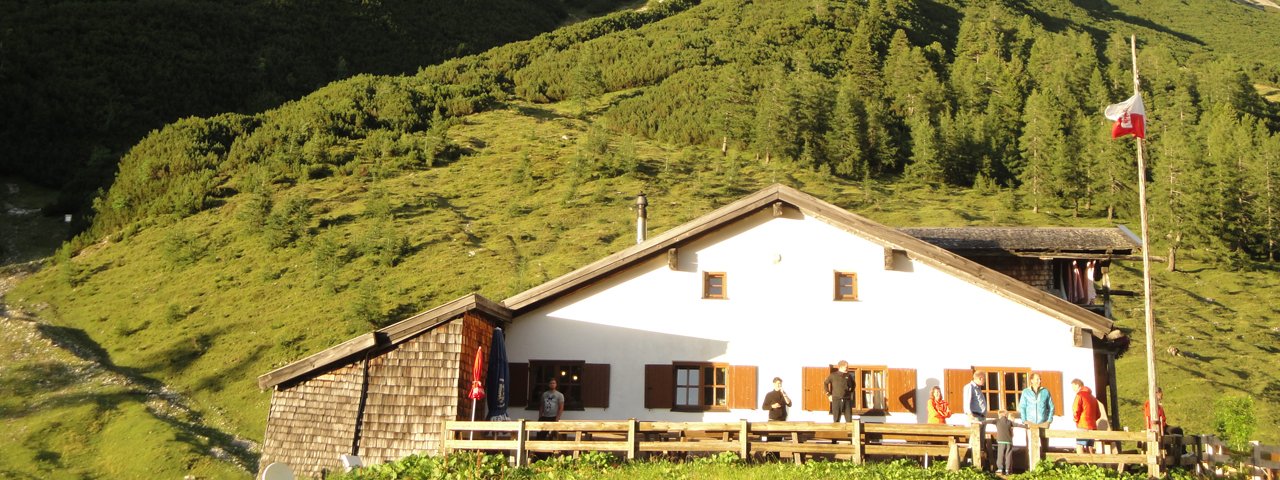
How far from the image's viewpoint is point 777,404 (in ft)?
63.1

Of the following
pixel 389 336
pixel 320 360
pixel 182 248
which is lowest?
pixel 320 360

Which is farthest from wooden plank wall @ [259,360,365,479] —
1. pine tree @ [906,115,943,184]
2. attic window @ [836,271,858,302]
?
pine tree @ [906,115,943,184]

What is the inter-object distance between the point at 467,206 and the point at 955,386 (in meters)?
47.2

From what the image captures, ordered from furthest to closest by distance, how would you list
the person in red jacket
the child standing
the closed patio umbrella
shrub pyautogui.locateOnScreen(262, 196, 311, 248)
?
1. shrub pyautogui.locateOnScreen(262, 196, 311, 248)
2. the closed patio umbrella
3. the person in red jacket
4. the child standing

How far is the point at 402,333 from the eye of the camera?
19734 mm

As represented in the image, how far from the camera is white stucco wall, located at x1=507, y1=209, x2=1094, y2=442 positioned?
21.1m

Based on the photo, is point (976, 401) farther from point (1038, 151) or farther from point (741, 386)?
point (1038, 151)

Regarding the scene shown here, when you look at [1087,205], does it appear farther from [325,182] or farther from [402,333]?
[402,333]

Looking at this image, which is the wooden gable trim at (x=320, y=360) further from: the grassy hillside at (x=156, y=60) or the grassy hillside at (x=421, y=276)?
the grassy hillside at (x=156, y=60)

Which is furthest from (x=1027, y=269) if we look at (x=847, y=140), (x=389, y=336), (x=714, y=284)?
(x=847, y=140)

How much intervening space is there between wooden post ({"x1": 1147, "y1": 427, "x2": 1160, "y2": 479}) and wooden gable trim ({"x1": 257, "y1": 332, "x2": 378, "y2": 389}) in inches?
515

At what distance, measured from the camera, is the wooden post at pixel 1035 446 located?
16.2m

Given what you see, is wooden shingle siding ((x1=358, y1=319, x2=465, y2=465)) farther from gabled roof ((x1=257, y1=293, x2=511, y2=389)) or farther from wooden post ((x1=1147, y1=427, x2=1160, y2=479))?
wooden post ((x1=1147, y1=427, x2=1160, y2=479))

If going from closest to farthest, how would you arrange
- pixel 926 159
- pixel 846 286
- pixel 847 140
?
pixel 846 286
pixel 926 159
pixel 847 140
